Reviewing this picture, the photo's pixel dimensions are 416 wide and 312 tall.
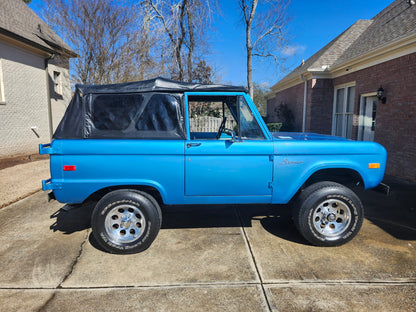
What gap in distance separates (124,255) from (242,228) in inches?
68.0

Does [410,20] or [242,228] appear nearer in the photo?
[242,228]

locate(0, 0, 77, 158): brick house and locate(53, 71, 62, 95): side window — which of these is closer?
locate(0, 0, 77, 158): brick house

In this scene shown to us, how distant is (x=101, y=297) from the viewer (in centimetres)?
263

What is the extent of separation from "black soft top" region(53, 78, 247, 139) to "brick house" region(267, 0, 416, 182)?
263 inches

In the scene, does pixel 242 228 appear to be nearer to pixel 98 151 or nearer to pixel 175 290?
pixel 175 290

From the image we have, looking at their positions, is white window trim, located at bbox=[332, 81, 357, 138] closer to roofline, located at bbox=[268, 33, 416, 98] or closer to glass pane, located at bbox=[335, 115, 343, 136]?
glass pane, located at bbox=[335, 115, 343, 136]

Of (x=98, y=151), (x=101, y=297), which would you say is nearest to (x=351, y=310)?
(x=101, y=297)

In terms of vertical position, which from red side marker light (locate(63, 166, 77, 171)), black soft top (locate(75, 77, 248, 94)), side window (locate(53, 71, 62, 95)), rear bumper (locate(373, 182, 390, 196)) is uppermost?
side window (locate(53, 71, 62, 95))

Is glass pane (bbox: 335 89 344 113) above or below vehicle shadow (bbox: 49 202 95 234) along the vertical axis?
above

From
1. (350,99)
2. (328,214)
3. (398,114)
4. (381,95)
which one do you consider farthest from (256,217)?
(350,99)

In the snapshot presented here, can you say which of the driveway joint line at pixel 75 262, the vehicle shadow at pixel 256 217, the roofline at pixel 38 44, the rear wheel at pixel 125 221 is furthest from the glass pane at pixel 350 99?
the roofline at pixel 38 44

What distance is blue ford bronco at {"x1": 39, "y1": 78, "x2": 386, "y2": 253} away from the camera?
10.8 ft

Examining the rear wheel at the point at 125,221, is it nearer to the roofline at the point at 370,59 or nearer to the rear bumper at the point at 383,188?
the rear bumper at the point at 383,188

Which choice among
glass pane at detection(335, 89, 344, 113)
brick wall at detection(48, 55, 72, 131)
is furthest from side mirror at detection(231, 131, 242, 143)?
brick wall at detection(48, 55, 72, 131)
